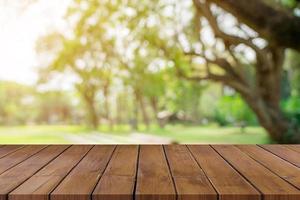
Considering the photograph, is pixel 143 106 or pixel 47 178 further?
pixel 143 106

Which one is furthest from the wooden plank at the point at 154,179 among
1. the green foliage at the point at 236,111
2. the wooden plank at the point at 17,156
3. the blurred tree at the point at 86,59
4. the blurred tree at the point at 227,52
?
the green foliage at the point at 236,111

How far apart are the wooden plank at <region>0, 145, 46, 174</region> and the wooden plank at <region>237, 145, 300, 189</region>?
682 millimetres

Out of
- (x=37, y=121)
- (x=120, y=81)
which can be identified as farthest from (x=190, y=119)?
(x=37, y=121)

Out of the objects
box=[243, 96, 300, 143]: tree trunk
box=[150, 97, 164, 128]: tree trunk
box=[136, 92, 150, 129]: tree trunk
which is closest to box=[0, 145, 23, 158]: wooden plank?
box=[243, 96, 300, 143]: tree trunk

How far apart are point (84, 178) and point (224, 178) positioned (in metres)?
0.31

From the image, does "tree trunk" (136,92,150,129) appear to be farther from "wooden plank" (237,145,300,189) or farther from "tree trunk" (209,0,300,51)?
"wooden plank" (237,145,300,189)

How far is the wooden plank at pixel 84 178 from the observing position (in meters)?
0.79

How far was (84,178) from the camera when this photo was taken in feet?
3.07

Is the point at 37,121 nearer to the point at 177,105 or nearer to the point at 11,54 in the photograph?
the point at 11,54

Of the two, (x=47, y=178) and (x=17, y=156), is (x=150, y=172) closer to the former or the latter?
(x=47, y=178)

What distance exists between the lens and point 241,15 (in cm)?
379

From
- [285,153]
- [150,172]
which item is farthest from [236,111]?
[150,172]

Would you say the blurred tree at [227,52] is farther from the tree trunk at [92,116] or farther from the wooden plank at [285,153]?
the tree trunk at [92,116]

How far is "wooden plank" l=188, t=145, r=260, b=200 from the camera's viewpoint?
A: 791 mm
